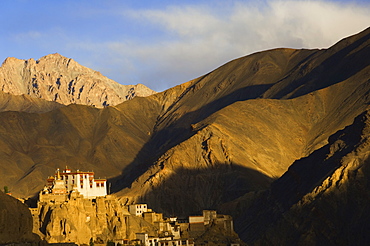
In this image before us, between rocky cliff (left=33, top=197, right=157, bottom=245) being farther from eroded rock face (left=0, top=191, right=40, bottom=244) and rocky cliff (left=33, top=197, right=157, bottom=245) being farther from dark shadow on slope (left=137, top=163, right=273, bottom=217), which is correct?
dark shadow on slope (left=137, top=163, right=273, bottom=217)

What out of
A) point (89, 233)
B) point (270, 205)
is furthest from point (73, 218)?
point (270, 205)

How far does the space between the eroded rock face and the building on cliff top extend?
51501 millimetres

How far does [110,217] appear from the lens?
11169 cm

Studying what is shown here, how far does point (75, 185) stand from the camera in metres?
117

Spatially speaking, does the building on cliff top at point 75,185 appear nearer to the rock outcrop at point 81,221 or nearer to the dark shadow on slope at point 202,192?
the rock outcrop at point 81,221

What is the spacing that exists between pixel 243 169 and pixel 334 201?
6594cm

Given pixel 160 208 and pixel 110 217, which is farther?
pixel 160 208

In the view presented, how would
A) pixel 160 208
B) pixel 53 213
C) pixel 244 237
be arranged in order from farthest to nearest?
pixel 160 208, pixel 244 237, pixel 53 213

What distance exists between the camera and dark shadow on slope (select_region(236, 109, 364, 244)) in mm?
143125

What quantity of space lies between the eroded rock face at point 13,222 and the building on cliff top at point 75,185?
51501 millimetres

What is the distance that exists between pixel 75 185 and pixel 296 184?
49.2 m

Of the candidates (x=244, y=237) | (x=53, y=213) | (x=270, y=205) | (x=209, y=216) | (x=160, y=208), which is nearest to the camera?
(x=53, y=213)

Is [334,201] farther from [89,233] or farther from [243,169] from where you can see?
[243,169]

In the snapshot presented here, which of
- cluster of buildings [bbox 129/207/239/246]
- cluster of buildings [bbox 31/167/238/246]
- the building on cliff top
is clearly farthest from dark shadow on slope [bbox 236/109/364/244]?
the building on cliff top
